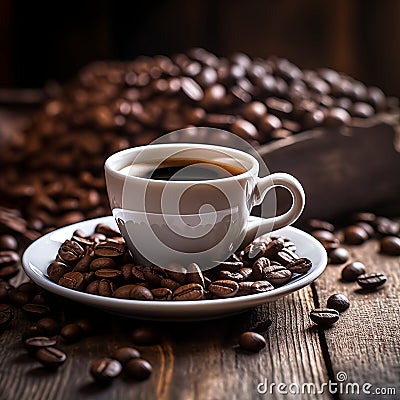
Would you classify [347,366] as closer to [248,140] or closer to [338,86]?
[248,140]

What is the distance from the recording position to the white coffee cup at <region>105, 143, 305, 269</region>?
43.1 inches

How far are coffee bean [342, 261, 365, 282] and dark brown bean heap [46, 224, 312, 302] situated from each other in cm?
16

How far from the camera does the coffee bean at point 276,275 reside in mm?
1111

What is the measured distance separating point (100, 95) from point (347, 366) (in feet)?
3.76

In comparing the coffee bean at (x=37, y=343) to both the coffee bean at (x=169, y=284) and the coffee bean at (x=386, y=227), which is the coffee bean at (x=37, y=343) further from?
the coffee bean at (x=386, y=227)

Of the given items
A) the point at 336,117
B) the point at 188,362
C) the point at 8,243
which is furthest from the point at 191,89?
the point at 188,362

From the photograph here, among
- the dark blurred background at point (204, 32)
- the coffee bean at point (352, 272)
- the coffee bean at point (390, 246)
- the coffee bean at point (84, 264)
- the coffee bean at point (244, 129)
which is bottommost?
the dark blurred background at point (204, 32)

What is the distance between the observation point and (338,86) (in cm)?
192

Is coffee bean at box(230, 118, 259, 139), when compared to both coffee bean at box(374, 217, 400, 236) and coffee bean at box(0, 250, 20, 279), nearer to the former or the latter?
coffee bean at box(374, 217, 400, 236)

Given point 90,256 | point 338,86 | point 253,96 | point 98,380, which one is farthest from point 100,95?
point 98,380

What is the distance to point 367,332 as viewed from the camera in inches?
44.1

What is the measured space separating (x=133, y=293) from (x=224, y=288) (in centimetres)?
13

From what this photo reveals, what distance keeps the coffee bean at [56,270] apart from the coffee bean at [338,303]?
1.37 feet

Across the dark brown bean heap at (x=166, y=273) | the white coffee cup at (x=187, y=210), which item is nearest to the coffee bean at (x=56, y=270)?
the dark brown bean heap at (x=166, y=273)
